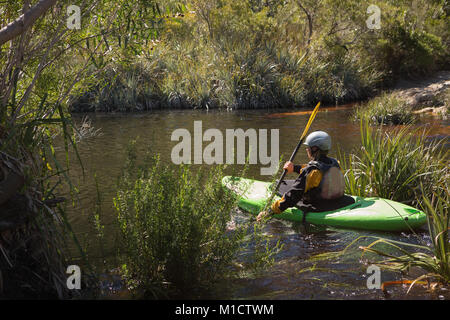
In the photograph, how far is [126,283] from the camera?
3758mm

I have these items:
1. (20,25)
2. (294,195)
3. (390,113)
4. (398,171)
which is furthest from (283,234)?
(390,113)

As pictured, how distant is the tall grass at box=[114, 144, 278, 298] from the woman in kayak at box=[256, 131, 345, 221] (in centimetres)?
153

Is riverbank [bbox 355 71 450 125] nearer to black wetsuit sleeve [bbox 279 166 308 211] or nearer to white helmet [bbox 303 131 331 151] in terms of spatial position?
white helmet [bbox 303 131 331 151]

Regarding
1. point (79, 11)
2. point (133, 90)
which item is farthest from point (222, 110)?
point (79, 11)

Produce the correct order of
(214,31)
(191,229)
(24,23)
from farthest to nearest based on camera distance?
(214,31) < (191,229) < (24,23)

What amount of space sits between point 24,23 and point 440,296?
3.30m

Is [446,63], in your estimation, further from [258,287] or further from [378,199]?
[258,287]

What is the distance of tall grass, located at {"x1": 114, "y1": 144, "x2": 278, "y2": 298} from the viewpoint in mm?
3500

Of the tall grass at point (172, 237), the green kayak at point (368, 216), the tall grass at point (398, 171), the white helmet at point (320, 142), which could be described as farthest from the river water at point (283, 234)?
the white helmet at point (320, 142)

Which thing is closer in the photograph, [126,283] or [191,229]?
[191,229]

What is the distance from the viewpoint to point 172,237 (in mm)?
3502

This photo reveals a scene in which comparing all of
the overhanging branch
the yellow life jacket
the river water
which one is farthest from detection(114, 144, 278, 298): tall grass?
the yellow life jacket

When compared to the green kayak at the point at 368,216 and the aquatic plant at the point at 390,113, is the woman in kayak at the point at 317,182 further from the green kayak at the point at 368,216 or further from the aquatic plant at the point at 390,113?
the aquatic plant at the point at 390,113

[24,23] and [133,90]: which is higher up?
[133,90]
